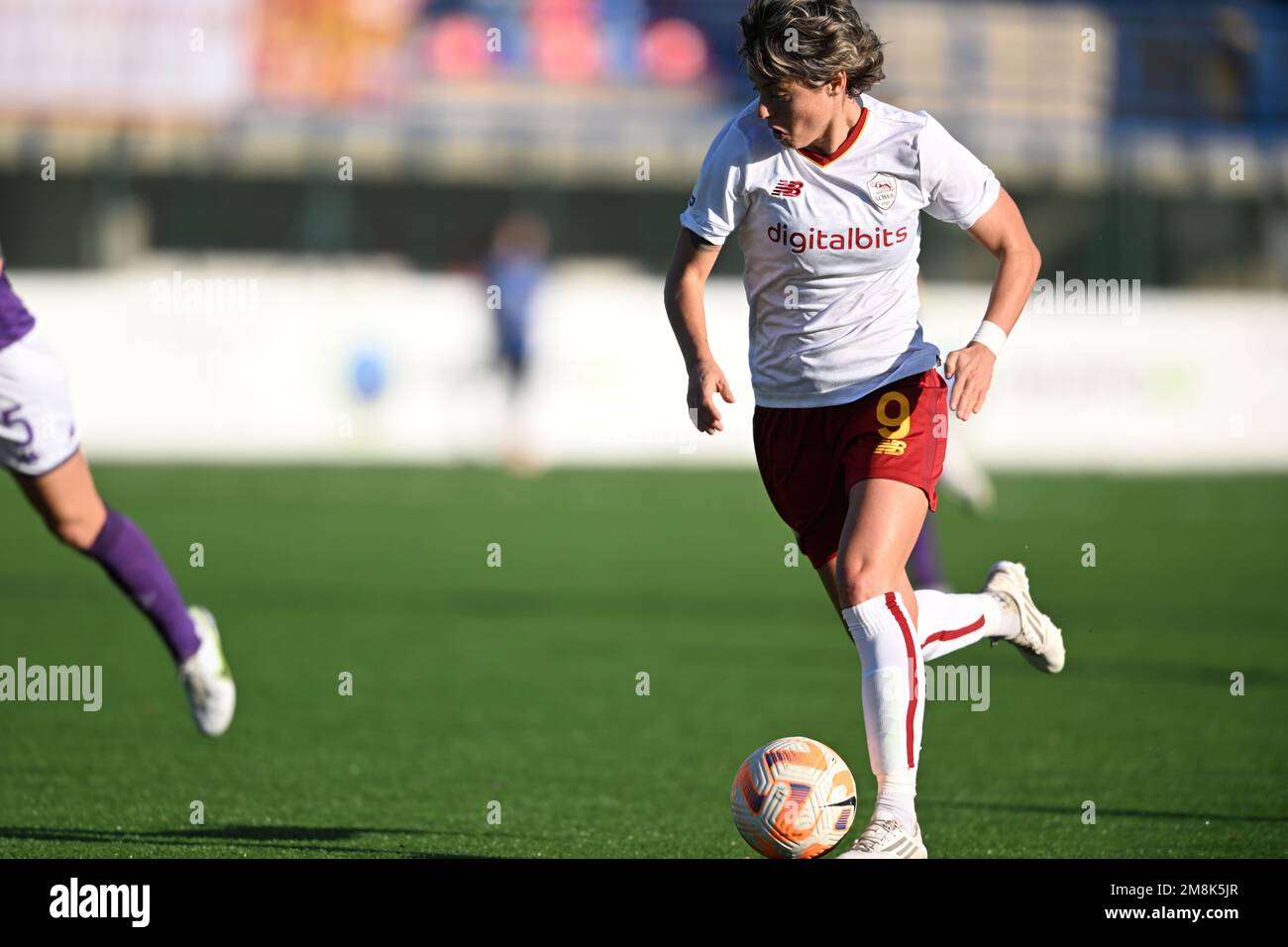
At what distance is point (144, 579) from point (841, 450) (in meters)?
2.31

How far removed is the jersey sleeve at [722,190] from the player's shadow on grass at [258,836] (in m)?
1.79

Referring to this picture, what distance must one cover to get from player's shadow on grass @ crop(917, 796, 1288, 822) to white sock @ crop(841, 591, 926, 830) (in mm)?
1245

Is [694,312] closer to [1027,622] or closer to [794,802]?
[794,802]

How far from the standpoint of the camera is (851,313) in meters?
5.10

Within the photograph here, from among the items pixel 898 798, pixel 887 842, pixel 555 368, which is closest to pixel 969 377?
pixel 898 798

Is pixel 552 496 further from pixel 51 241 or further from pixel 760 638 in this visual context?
pixel 51 241

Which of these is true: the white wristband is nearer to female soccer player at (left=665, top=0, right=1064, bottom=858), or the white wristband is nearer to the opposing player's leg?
female soccer player at (left=665, top=0, right=1064, bottom=858)

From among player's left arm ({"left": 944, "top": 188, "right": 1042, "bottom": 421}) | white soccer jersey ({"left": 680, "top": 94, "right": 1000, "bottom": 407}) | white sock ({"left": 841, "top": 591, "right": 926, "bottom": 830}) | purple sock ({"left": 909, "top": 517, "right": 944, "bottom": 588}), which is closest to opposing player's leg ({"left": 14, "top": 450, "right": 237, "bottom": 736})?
white soccer jersey ({"left": 680, "top": 94, "right": 1000, "bottom": 407})

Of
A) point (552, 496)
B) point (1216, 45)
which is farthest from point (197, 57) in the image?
point (1216, 45)

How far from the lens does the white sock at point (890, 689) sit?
4801 millimetres

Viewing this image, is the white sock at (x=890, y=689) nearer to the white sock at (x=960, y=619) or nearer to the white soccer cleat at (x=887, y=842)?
the white soccer cleat at (x=887, y=842)

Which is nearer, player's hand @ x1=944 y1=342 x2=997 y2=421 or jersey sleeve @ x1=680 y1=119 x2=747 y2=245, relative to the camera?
player's hand @ x1=944 y1=342 x2=997 y2=421

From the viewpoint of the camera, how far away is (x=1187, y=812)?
5.96 meters

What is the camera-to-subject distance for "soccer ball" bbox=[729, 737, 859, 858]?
493 centimetres
